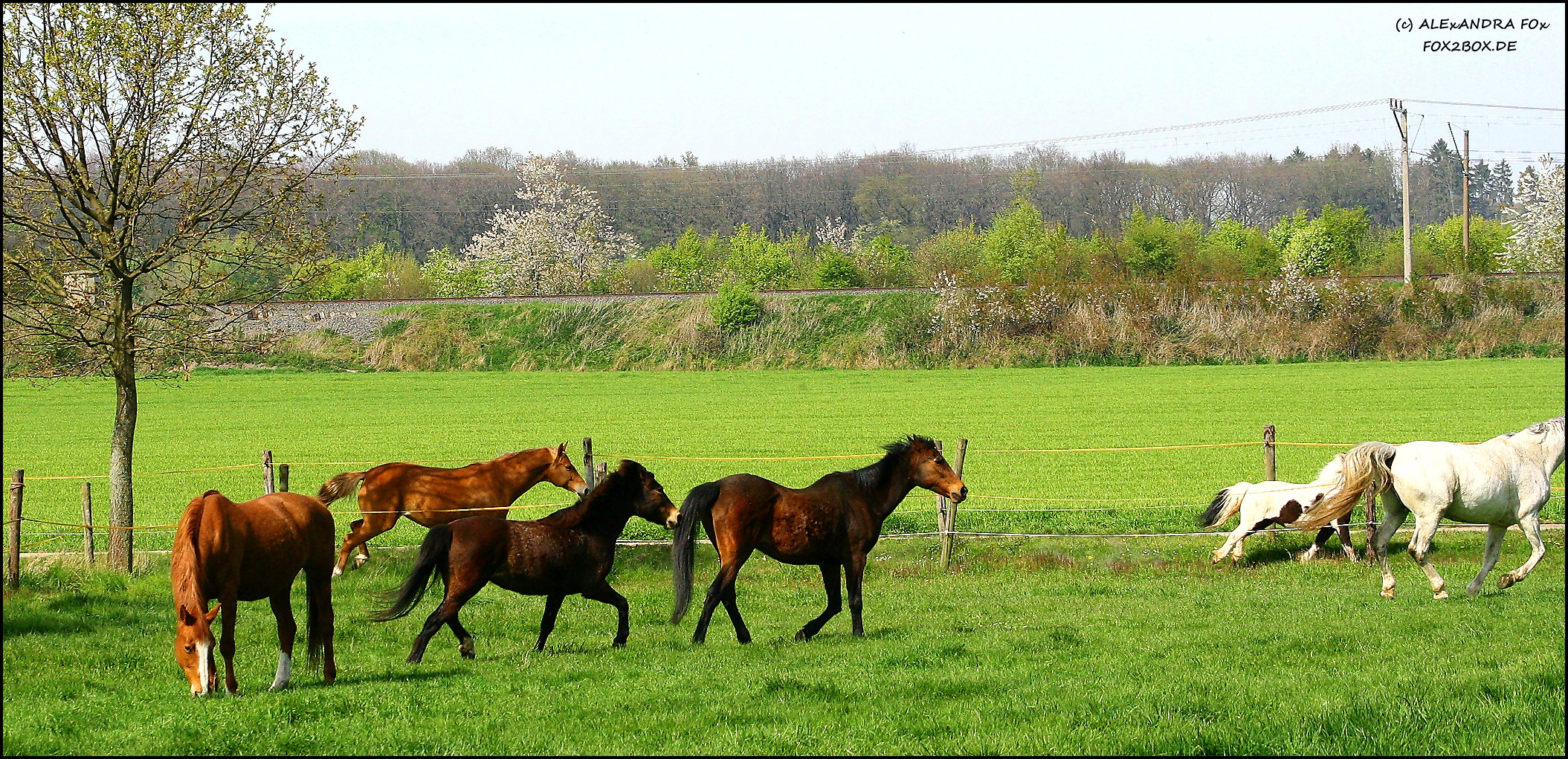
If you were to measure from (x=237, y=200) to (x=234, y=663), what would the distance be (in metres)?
7.82

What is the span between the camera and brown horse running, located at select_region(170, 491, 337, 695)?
7.30 metres

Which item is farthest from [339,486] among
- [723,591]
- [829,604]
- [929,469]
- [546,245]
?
[546,245]

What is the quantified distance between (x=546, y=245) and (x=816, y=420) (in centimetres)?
5251

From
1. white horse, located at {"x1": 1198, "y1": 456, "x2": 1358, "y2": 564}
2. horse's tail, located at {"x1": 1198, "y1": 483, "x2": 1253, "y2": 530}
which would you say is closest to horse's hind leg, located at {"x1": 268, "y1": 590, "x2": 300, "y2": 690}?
white horse, located at {"x1": 1198, "y1": 456, "x2": 1358, "y2": 564}

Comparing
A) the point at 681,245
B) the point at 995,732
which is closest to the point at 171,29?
the point at 995,732

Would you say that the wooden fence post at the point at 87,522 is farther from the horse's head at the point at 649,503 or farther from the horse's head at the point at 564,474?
the horse's head at the point at 649,503

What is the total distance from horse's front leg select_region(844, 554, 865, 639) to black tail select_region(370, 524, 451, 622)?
10.1 ft

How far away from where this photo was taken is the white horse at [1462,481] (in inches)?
457

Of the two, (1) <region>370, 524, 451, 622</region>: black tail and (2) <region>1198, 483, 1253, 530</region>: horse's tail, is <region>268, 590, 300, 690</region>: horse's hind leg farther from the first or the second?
(2) <region>1198, 483, 1253, 530</region>: horse's tail

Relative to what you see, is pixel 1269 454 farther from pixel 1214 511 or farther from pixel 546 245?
pixel 546 245

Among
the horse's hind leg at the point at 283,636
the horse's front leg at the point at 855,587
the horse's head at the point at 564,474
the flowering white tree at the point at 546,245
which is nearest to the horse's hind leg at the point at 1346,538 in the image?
the horse's front leg at the point at 855,587

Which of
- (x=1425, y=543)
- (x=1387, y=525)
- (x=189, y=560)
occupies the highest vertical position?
(x=189, y=560)

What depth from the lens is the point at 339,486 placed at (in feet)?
45.8

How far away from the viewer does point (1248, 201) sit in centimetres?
10150
